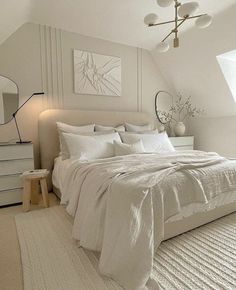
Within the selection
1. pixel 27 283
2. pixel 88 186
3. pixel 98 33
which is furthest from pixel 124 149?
pixel 98 33

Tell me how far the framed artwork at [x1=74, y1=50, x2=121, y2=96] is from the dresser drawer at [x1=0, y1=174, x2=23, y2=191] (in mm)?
1673

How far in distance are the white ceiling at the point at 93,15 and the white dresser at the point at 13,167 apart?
1.50 meters

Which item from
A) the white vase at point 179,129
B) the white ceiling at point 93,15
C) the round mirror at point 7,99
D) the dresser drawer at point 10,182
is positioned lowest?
the dresser drawer at point 10,182

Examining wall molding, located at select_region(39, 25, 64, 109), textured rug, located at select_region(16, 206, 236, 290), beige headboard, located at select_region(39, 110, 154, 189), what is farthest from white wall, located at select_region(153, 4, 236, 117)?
textured rug, located at select_region(16, 206, 236, 290)

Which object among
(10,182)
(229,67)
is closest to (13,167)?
(10,182)

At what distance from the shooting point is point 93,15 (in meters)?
2.85

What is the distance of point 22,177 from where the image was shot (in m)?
2.46

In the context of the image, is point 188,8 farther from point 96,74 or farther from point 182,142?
point 182,142

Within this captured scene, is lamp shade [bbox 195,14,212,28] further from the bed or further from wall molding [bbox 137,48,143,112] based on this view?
wall molding [bbox 137,48,143,112]

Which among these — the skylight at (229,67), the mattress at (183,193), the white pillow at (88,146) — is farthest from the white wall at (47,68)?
the mattress at (183,193)

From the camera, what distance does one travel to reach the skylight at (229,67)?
10.6 ft

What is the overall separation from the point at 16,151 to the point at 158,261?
2.08m

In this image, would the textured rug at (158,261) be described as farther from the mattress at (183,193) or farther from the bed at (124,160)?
the mattress at (183,193)

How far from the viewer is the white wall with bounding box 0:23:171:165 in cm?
295
